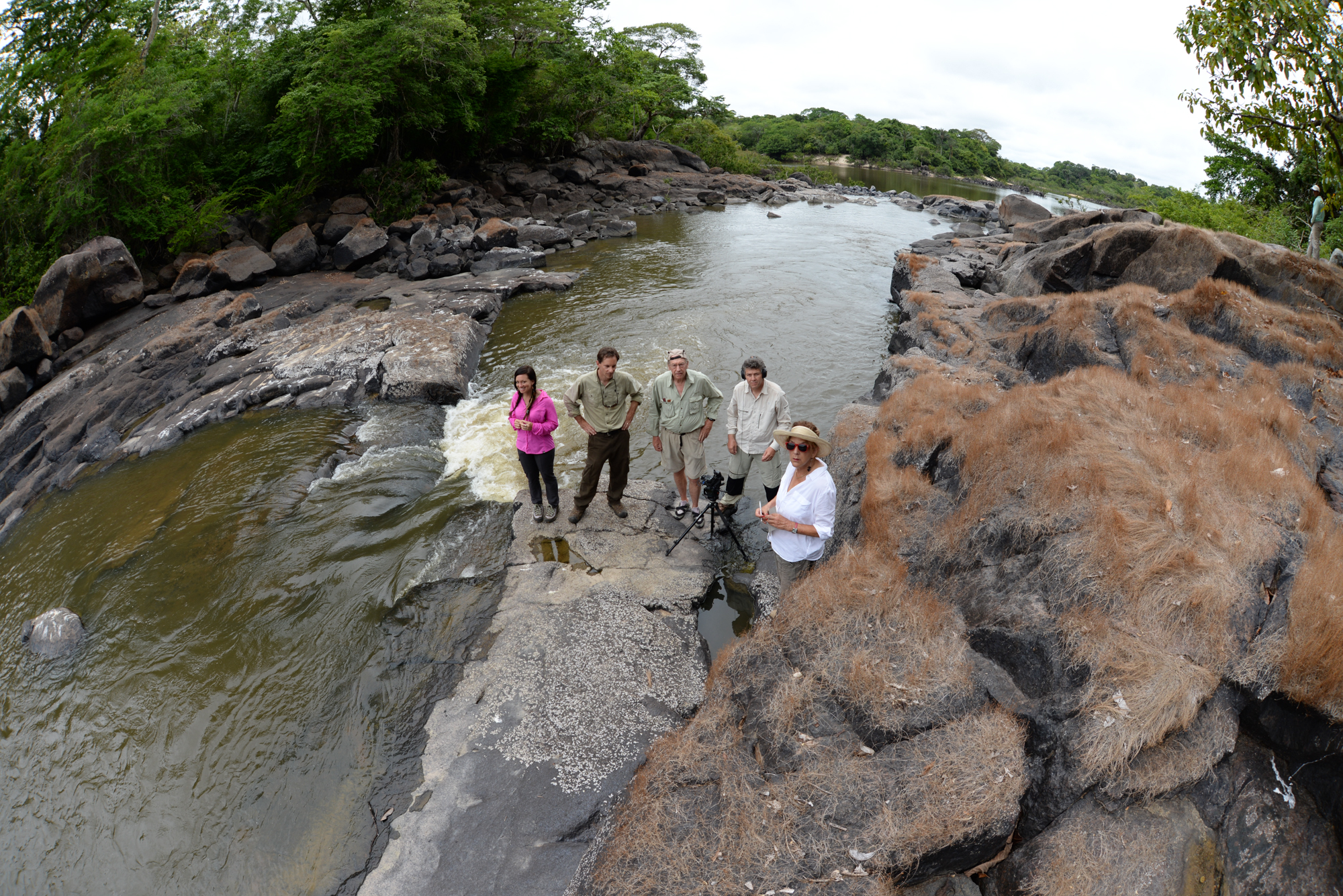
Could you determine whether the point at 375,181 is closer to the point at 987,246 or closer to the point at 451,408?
the point at 451,408

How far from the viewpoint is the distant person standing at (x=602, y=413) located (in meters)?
6.88

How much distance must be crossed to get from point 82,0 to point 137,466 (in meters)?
→ 24.2

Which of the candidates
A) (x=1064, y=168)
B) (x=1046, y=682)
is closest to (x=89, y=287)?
(x=1046, y=682)

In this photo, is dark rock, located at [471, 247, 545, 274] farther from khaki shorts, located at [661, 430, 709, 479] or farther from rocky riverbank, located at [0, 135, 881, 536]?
khaki shorts, located at [661, 430, 709, 479]

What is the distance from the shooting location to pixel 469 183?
99.6ft

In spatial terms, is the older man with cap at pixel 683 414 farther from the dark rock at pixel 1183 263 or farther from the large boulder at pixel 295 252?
the large boulder at pixel 295 252

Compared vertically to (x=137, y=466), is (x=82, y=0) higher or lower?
higher

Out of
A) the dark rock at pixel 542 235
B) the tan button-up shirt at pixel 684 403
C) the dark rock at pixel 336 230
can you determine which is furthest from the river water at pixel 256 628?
the dark rock at pixel 336 230

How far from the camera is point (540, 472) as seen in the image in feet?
24.7

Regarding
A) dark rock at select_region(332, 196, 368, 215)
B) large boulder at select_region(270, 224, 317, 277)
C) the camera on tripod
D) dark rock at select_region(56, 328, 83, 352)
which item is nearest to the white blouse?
the camera on tripod

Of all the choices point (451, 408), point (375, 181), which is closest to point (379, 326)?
point (451, 408)

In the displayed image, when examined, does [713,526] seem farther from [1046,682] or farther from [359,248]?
[359,248]

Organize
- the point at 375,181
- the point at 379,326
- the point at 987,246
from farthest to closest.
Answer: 1. the point at 375,181
2. the point at 987,246
3. the point at 379,326

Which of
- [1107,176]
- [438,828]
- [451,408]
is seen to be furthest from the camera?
[1107,176]
